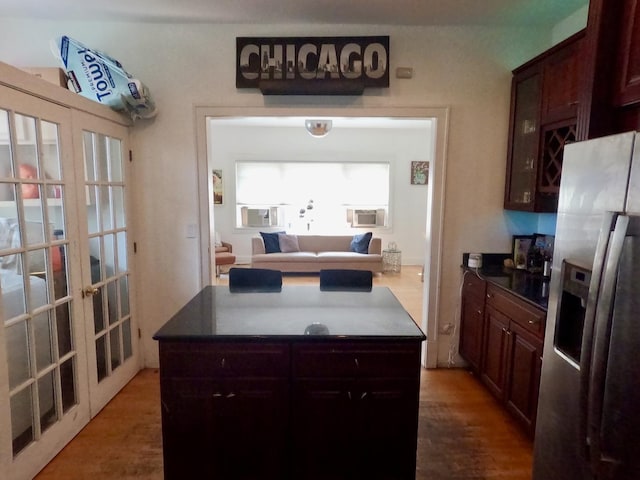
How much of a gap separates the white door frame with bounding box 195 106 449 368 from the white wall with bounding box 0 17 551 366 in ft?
0.15

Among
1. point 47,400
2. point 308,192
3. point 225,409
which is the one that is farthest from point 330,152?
point 225,409

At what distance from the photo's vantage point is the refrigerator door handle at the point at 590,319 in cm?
101

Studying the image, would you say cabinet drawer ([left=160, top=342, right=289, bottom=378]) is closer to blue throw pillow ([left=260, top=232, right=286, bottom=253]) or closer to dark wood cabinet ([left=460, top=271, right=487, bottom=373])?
dark wood cabinet ([left=460, top=271, right=487, bottom=373])

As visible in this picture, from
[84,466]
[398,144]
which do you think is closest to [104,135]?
Answer: [84,466]

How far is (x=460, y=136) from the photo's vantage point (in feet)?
9.78

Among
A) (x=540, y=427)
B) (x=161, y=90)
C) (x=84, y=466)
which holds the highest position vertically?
(x=161, y=90)

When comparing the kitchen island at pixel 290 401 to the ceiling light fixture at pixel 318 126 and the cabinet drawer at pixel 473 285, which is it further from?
the ceiling light fixture at pixel 318 126

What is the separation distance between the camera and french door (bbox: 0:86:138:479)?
5.93 ft

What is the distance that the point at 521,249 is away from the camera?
3.01 meters

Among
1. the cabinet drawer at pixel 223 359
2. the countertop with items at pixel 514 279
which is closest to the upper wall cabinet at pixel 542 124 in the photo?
the countertop with items at pixel 514 279

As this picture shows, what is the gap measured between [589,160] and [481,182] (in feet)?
6.27

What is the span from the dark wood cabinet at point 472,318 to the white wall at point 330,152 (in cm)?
461

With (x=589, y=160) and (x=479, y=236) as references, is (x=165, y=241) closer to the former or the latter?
(x=479, y=236)

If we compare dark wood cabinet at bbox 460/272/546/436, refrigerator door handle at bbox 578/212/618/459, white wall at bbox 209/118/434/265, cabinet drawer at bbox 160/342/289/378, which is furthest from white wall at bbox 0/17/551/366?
white wall at bbox 209/118/434/265
